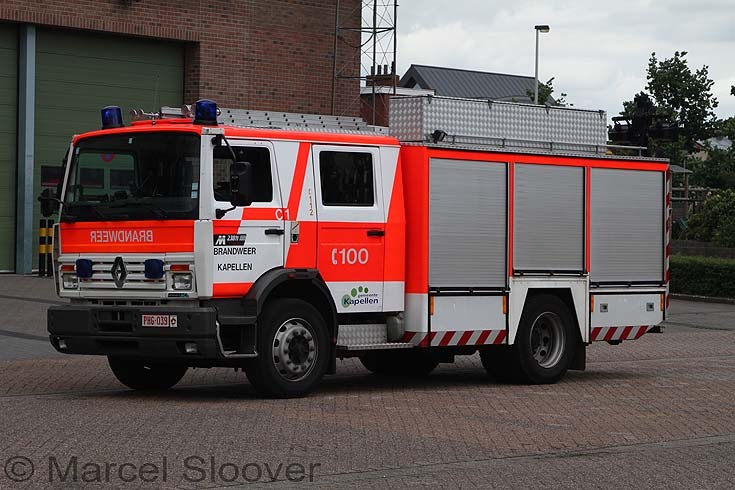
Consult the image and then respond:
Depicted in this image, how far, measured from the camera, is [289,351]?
539 inches

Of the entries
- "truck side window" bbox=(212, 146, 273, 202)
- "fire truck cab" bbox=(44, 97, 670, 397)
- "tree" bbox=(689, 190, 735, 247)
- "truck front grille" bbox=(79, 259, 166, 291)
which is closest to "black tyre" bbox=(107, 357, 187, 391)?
"fire truck cab" bbox=(44, 97, 670, 397)

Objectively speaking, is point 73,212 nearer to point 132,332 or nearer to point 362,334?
point 132,332

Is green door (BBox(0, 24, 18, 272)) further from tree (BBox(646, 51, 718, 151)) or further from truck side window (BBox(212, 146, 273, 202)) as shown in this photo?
tree (BBox(646, 51, 718, 151))

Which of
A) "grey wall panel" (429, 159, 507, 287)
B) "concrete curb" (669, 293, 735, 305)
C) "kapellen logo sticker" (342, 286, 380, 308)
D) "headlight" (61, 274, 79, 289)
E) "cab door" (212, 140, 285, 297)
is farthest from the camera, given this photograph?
"concrete curb" (669, 293, 735, 305)

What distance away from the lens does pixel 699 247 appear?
35875 millimetres

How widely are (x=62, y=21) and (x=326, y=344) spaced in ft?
63.8

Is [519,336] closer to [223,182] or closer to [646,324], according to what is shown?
[646,324]

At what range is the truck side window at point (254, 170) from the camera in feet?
43.8

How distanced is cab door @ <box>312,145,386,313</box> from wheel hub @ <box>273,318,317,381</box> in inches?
23.5

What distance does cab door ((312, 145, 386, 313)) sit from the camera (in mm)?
14180

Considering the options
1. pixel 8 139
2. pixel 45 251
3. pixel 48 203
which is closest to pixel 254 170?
pixel 48 203

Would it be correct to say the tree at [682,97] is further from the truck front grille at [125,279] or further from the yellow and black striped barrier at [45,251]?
the truck front grille at [125,279]

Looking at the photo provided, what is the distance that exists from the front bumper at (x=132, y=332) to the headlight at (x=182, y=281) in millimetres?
199

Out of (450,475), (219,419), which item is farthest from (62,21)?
(450,475)
